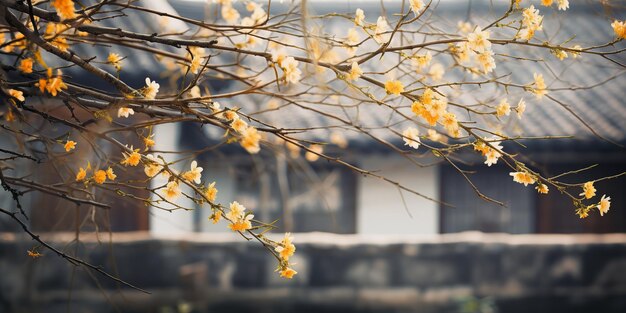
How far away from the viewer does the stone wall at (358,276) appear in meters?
6.79

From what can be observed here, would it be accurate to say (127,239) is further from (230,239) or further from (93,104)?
(93,104)

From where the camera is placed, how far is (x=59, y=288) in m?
6.73

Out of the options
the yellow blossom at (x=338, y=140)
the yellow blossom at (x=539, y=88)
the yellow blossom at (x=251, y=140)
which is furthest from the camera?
the yellow blossom at (x=338, y=140)

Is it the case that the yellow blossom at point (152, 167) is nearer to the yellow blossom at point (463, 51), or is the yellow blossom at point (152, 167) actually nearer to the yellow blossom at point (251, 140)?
the yellow blossom at point (251, 140)

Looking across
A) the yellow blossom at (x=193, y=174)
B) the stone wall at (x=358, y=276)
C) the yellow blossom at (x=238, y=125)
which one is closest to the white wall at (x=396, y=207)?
the stone wall at (x=358, y=276)

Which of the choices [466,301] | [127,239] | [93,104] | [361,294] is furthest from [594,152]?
[93,104]

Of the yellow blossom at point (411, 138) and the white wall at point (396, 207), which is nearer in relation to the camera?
the yellow blossom at point (411, 138)

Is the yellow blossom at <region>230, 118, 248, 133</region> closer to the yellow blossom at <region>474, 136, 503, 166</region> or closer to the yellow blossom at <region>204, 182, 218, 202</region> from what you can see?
the yellow blossom at <region>204, 182, 218, 202</region>

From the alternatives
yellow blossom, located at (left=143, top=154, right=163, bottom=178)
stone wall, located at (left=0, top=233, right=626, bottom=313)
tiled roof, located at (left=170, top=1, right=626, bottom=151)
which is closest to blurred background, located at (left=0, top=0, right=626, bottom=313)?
stone wall, located at (left=0, top=233, right=626, bottom=313)

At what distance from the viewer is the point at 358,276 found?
23.0 ft

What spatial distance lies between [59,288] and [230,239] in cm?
159

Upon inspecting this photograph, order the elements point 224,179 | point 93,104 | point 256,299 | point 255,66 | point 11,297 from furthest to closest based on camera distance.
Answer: point 224,179
point 255,66
point 256,299
point 11,297
point 93,104

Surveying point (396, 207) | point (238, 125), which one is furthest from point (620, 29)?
point (396, 207)

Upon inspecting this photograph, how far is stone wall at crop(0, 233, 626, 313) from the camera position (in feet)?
22.3
